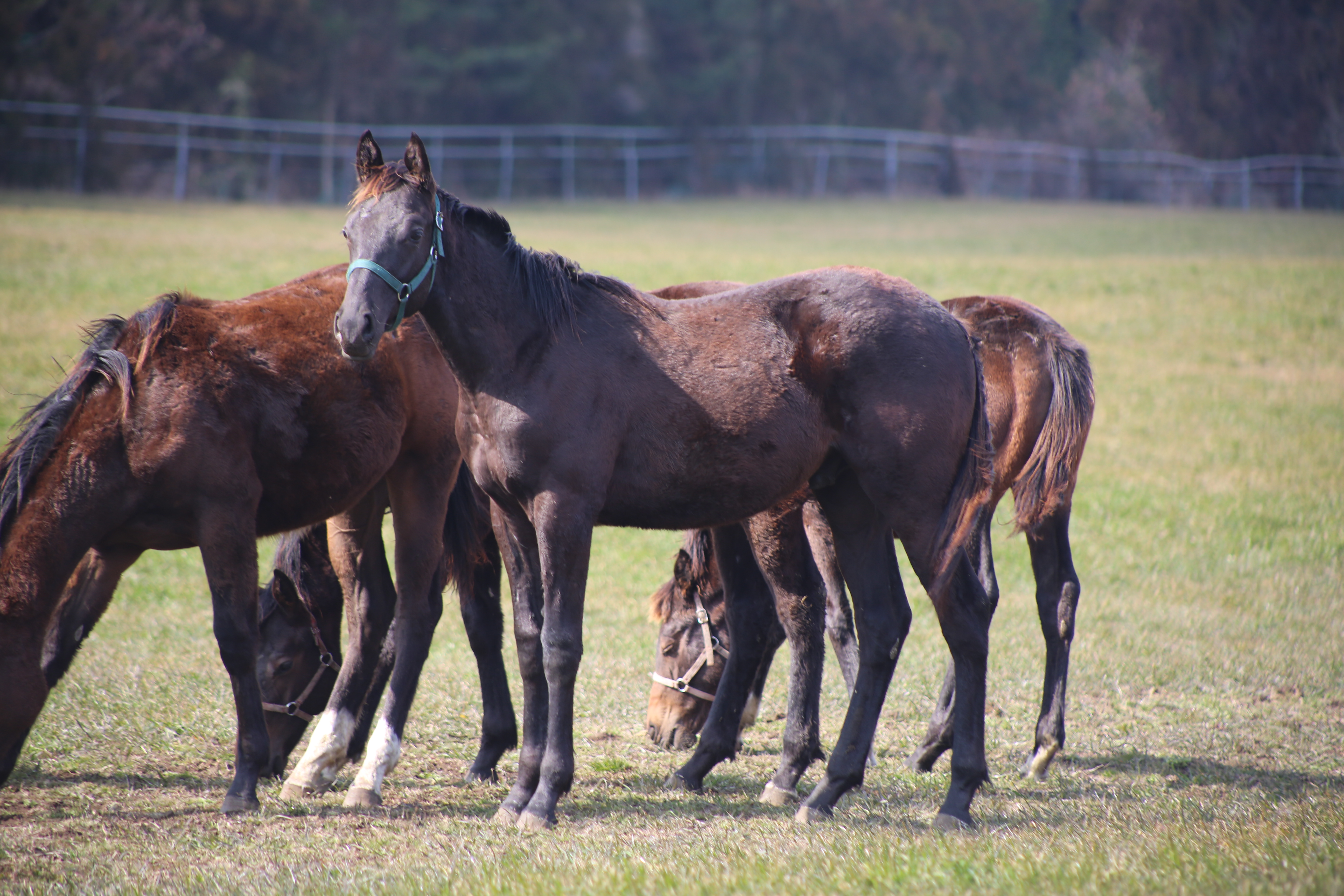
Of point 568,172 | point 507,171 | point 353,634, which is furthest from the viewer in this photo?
point 568,172

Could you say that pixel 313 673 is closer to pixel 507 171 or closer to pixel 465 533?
pixel 465 533

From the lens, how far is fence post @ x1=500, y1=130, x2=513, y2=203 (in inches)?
1244

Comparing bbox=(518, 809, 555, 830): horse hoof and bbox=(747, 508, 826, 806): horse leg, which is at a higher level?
bbox=(747, 508, 826, 806): horse leg

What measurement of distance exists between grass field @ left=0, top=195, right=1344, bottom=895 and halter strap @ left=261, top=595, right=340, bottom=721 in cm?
38

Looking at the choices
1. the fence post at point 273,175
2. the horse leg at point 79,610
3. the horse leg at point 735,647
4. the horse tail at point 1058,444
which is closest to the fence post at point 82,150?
the fence post at point 273,175

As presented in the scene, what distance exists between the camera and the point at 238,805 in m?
4.40

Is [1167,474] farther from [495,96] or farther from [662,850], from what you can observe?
[495,96]

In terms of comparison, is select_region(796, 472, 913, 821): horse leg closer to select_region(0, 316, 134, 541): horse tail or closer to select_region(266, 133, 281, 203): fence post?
select_region(0, 316, 134, 541): horse tail

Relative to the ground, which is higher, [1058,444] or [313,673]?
[1058,444]

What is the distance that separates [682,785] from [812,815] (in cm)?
81

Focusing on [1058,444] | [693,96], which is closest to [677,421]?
[1058,444]

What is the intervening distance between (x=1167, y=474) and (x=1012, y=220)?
16.1 metres

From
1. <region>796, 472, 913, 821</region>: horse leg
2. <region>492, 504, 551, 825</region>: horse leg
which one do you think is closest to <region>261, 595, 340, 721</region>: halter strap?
<region>492, 504, 551, 825</region>: horse leg

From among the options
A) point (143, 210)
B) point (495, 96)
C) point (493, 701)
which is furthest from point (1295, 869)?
point (495, 96)
